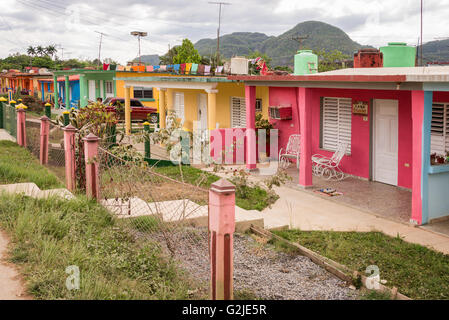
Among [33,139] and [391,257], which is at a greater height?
[33,139]

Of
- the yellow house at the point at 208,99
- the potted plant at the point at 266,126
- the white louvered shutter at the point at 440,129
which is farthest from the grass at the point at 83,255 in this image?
the yellow house at the point at 208,99

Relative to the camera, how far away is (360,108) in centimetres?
1252

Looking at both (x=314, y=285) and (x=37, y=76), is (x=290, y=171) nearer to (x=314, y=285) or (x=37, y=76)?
(x=314, y=285)

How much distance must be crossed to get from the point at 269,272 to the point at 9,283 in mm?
2902

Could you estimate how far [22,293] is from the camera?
4562 millimetres

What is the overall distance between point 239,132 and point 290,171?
231 centimetres

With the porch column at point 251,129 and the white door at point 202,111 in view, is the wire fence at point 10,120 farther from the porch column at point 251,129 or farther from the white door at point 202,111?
the porch column at point 251,129

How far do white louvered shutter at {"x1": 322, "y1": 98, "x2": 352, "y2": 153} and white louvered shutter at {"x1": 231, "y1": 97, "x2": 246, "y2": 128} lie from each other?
3.78m

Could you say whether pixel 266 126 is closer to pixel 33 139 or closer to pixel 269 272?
pixel 33 139

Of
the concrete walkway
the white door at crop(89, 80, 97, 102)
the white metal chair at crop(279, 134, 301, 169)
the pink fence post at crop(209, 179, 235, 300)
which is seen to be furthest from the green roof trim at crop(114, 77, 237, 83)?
the white door at crop(89, 80, 97, 102)

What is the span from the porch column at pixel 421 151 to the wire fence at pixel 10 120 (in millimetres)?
11749

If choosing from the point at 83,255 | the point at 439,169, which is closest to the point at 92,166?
the point at 83,255

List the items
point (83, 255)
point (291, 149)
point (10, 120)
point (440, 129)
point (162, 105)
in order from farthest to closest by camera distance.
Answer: point (162, 105)
point (10, 120)
point (291, 149)
point (440, 129)
point (83, 255)

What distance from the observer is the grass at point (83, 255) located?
15.2 ft
